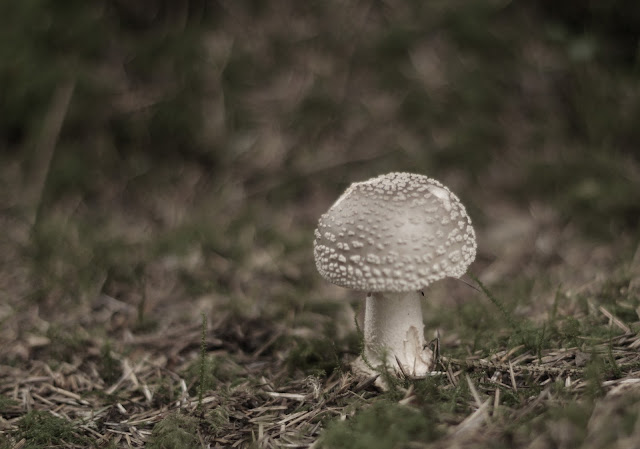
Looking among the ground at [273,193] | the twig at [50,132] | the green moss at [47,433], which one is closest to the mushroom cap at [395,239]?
the ground at [273,193]

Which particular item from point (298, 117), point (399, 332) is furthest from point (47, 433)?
point (298, 117)

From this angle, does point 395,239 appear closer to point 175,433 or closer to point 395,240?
point 395,240

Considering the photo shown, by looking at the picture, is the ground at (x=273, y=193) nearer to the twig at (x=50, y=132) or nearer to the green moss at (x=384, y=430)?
the twig at (x=50, y=132)

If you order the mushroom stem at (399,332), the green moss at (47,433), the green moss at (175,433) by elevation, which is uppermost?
the mushroom stem at (399,332)

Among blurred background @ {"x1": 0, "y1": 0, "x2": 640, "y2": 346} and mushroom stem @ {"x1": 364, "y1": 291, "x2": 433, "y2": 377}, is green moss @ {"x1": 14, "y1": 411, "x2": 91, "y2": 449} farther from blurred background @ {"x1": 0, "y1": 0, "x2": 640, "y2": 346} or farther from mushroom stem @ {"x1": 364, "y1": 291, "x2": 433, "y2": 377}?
blurred background @ {"x1": 0, "y1": 0, "x2": 640, "y2": 346}

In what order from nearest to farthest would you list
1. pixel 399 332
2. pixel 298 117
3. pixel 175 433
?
pixel 175 433 < pixel 399 332 < pixel 298 117

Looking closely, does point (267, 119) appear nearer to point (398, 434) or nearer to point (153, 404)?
point (153, 404)
